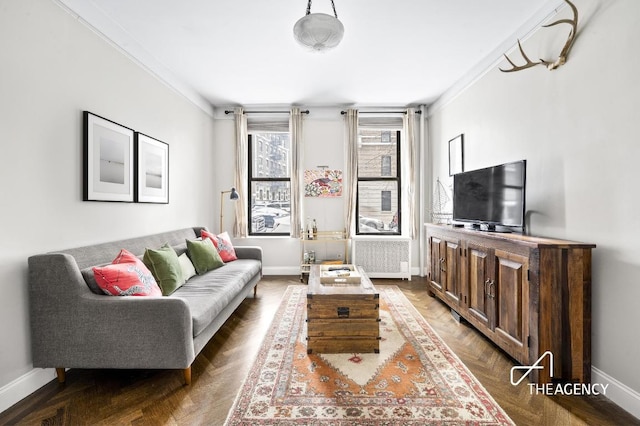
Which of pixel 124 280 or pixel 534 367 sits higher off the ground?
pixel 124 280

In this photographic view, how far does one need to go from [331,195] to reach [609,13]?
3638mm

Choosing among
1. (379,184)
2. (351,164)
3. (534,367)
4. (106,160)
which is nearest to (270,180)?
(351,164)

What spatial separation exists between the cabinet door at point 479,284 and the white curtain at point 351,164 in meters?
2.22

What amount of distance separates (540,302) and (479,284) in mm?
710

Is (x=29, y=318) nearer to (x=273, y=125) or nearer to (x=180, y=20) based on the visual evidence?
(x=180, y=20)

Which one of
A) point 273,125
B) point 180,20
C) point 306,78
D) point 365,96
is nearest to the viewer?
point 180,20

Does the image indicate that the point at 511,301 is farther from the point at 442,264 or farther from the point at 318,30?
the point at 318,30

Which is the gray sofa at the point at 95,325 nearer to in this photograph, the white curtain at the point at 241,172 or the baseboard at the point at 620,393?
the baseboard at the point at 620,393

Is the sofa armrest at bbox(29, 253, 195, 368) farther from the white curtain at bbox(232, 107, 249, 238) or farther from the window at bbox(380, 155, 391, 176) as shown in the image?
the window at bbox(380, 155, 391, 176)

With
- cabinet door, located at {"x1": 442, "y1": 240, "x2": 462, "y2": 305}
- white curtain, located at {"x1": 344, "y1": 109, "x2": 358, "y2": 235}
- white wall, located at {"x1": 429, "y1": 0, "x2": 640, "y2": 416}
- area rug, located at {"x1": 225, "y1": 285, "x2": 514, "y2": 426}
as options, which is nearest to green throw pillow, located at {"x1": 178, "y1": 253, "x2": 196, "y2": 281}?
area rug, located at {"x1": 225, "y1": 285, "x2": 514, "y2": 426}

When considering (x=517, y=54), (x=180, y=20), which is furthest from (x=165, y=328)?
(x=517, y=54)

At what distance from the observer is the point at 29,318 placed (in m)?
1.99

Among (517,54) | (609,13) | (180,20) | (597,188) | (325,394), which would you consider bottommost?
(325,394)

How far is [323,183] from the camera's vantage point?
16.6ft
